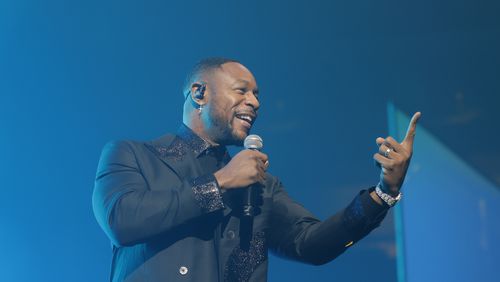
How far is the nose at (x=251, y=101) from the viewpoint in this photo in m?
1.95

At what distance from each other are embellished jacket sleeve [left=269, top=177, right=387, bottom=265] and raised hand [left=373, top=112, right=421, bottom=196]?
100mm

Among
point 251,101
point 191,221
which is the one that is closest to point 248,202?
point 191,221

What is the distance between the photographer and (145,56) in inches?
103

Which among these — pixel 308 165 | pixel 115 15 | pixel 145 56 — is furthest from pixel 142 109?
pixel 308 165

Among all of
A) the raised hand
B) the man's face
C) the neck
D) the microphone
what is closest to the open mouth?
the man's face

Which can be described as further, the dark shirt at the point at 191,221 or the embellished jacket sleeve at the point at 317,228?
the embellished jacket sleeve at the point at 317,228

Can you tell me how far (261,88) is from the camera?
2611 mm

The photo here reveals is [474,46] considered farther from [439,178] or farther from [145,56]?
[145,56]

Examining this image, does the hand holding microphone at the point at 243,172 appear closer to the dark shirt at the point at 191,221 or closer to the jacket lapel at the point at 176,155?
the dark shirt at the point at 191,221

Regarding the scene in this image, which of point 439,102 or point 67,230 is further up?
point 439,102

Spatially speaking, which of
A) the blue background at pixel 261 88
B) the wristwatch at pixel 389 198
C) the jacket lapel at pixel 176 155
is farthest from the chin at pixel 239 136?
the blue background at pixel 261 88

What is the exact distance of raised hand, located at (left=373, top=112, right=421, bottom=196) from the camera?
1587mm

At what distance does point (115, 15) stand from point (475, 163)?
60.9 inches

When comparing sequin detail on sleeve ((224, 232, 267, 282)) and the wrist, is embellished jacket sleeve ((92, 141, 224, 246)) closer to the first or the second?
the wrist
